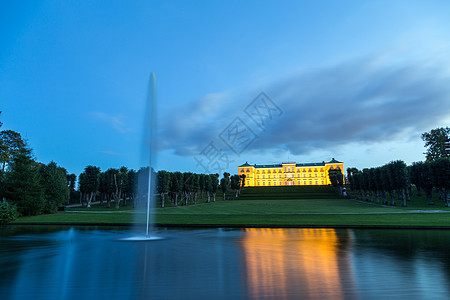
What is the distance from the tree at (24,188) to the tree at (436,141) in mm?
87033

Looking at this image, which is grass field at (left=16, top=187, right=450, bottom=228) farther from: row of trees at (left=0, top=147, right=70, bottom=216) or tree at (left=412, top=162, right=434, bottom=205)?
tree at (left=412, top=162, right=434, bottom=205)

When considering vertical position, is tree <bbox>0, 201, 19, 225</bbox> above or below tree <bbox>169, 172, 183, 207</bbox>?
below

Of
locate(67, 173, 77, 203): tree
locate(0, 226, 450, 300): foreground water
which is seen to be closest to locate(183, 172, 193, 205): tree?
locate(67, 173, 77, 203): tree

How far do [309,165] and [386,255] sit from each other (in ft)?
495

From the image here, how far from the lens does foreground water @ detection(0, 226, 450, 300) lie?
6105 mm

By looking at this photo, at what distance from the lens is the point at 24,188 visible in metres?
32.2

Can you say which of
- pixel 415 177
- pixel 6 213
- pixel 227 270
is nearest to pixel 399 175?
pixel 415 177

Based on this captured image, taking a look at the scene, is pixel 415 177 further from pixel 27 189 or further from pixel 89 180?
pixel 89 180

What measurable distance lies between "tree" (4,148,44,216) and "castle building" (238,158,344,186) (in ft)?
416

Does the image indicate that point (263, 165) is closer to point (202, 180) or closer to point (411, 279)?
point (202, 180)

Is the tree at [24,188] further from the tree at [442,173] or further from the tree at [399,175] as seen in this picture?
the tree at [442,173]

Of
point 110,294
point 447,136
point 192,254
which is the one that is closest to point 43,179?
point 192,254

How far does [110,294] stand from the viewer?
607 cm

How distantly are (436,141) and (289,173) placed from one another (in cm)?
8789
